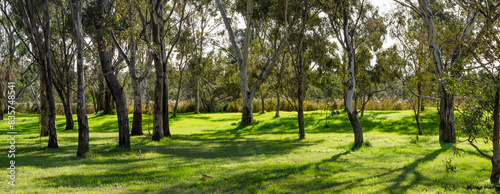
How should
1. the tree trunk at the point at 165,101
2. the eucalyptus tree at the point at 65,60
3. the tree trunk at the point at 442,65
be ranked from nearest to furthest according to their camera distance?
1. the tree trunk at the point at 442,65
2. the eucalyptus tree at the point at 65,60
3. the tree trunk at the point at 165,101

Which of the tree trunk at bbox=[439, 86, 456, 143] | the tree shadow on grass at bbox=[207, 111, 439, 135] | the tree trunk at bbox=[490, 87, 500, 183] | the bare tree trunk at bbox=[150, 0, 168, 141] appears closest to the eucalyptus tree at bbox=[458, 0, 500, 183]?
the tree trunk at bbox=[490, 87, 500, 183]

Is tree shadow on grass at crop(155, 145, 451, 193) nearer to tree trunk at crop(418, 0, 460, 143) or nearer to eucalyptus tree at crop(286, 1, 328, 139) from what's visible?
tree trunk at crop(418, 0, 460, 143)

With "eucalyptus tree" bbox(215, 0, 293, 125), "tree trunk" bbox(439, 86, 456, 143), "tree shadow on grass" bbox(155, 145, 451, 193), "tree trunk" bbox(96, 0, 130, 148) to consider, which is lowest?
"tree shadow on grass" bbox(155, 145, 451, 193)

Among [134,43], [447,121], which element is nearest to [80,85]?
[134,43]

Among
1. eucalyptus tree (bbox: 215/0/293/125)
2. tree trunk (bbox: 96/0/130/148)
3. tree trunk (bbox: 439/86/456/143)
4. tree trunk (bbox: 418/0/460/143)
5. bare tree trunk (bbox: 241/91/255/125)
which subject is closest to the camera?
tree trunk (bbox: 96/0/130/148)

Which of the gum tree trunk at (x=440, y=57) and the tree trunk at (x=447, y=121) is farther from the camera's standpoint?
the tree trunk at (x=447, y=121)

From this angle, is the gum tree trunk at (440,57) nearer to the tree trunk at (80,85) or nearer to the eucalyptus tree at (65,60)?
the tree trunk at (80,85)

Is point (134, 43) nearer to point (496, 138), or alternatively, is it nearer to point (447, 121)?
point (496, 138)

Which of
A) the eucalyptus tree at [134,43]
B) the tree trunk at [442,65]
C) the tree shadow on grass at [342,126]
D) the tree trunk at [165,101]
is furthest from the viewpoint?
the tree shadow on grass at [342,126]

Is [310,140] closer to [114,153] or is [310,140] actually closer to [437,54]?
[437,54]

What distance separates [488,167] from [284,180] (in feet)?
18.8

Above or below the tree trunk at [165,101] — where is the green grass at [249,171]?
below

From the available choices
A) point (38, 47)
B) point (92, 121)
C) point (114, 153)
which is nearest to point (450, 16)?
point (114, 153)

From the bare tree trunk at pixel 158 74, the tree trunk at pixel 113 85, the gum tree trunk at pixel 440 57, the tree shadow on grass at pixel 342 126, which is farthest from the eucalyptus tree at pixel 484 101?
the tree shadow on grass at pixel 342 126
